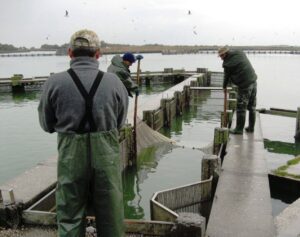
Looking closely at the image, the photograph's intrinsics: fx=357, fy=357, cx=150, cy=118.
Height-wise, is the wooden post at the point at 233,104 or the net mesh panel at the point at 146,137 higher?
the wooden post at the point at 233,104

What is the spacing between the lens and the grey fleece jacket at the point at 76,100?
2.78 metres

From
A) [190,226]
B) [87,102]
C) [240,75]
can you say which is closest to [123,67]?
[240,75]

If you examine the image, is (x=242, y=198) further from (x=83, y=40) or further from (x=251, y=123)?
(x=251, y=123)

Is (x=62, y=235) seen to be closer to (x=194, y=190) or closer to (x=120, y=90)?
(x=120, y=90)

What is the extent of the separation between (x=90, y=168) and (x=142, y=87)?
95.8 ft

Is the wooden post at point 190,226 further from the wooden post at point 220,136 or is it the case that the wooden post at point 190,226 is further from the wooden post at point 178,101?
the wooden post at point 178,101

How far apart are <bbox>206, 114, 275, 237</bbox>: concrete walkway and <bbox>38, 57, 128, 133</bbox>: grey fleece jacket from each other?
247cm

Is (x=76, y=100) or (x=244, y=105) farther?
(x=244, y=105)

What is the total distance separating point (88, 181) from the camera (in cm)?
287

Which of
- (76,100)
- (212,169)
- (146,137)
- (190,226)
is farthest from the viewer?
(146,137)

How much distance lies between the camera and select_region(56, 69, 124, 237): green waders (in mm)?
2783

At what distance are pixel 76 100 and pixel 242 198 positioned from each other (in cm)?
372

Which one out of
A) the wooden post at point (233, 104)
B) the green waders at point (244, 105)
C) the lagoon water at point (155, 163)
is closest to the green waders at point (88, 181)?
the lagoon water at point (155, 163)

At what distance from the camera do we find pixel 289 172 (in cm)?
734
